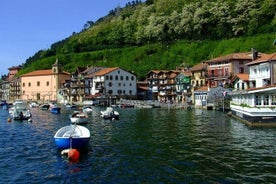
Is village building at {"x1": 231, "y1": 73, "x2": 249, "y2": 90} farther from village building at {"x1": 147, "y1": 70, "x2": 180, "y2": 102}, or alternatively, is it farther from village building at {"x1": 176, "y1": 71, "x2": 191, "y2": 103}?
village building at {"x1": 147, "y1": 70, "x2": 180, "y2": 102}

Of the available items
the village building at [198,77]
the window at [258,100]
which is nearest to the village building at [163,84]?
the village building at [198,77]

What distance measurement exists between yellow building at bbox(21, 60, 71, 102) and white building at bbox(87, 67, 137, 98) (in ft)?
104

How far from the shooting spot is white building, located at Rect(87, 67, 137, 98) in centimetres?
15188

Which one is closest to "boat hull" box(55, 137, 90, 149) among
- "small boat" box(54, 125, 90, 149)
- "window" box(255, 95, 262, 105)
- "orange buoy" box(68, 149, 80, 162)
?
"small boat" box(54, 125, 90, 149)

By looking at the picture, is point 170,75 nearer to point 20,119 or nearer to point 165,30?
point 165,30

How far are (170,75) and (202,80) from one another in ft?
70.3

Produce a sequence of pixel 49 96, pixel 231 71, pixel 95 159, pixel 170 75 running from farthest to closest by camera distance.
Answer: pixel 49 96, pixel 170 75, pixel 231 71, pixel 95 159

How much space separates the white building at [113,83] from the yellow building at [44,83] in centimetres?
3155

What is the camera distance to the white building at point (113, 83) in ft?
498

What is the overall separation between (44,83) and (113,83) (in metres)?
51.6

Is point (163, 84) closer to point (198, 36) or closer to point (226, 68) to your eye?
point (226, 68)

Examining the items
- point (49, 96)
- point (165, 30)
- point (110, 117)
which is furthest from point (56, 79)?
point (110, 117)

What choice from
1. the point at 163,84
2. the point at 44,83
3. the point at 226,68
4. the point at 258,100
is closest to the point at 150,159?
the point at 258,100

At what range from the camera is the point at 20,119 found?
76.2 m
